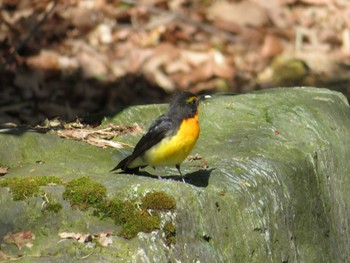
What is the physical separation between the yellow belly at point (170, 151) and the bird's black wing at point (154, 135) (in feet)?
0.10

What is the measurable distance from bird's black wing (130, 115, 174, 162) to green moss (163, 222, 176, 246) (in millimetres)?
1006

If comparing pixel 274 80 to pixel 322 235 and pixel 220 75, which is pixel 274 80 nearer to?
pixel 220 75

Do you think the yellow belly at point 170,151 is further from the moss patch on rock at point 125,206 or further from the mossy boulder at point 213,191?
the moss patch on rock at point 125,206

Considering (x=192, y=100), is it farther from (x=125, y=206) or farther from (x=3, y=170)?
(x=125, y=206)

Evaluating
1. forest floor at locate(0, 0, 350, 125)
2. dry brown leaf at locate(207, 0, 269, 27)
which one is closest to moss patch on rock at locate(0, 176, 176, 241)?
forest floor at locate(0, 0, 350, 125)

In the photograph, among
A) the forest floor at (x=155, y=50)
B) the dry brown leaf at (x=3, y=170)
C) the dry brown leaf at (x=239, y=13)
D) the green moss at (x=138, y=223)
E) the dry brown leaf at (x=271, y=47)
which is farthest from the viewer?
the dry brown leaf at (x=239, y=13)

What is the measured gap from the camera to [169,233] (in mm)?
5020

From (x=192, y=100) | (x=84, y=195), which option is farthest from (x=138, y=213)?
(x=192, y=100)

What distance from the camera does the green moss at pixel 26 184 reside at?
5.05 m

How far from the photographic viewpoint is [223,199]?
5.67 meters

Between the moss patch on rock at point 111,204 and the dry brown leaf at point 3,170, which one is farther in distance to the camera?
the dry brown leaf at point 3,170

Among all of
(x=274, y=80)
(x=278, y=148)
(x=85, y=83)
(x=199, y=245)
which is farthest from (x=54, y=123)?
(x=274, y=80)

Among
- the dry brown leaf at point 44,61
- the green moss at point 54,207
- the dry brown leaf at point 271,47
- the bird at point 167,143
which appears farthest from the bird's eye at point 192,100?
the dry brown leaf at point 271,47

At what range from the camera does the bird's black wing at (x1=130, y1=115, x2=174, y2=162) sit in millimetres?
5988
